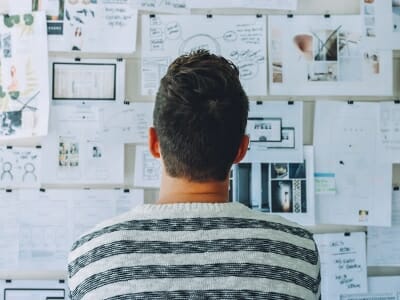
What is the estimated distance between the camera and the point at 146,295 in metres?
0.66

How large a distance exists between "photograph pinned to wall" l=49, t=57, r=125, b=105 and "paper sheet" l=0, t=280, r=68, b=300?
55 centimetres

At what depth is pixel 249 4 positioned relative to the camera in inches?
59.5

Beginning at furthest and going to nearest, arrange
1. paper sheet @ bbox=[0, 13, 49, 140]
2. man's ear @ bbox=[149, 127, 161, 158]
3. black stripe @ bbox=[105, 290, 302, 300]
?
1. paper sheet @ bbox=[0, 13, 49, 140]
2. man's ear @ bbox=[149, 127, 161, 158]
3. black stripe @ bbox=[105, 290, 302, 300]

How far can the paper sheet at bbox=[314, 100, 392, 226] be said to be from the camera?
1.52m

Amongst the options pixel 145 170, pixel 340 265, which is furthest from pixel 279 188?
pixel 145 170

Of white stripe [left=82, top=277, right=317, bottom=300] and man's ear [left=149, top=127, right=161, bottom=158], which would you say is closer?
white stripe [left=82, top=277, right=317, bottom=300]

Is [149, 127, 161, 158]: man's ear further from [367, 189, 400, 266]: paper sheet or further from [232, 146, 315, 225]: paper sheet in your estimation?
[367, 189, 400, 266]: paper sheet

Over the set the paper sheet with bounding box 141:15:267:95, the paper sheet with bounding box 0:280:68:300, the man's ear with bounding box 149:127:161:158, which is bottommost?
the paper sheet with bounding box 0:280:68:300

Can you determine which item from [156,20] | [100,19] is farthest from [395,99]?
[100,19]

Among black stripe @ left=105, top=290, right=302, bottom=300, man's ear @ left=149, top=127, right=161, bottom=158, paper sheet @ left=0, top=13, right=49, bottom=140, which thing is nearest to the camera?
black stripe @ left=105, top=290, right=302, bottom=300

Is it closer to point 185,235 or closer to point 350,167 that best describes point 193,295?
point 185,235

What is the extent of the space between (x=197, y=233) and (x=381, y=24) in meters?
1.13

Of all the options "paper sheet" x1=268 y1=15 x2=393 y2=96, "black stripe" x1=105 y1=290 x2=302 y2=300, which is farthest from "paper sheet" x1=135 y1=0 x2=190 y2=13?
"black stripe" x1=105 y1=290 x2=302 y2=300

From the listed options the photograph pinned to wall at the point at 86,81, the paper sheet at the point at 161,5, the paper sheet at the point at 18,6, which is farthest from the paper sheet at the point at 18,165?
the paper sheet at the point at 161,5
